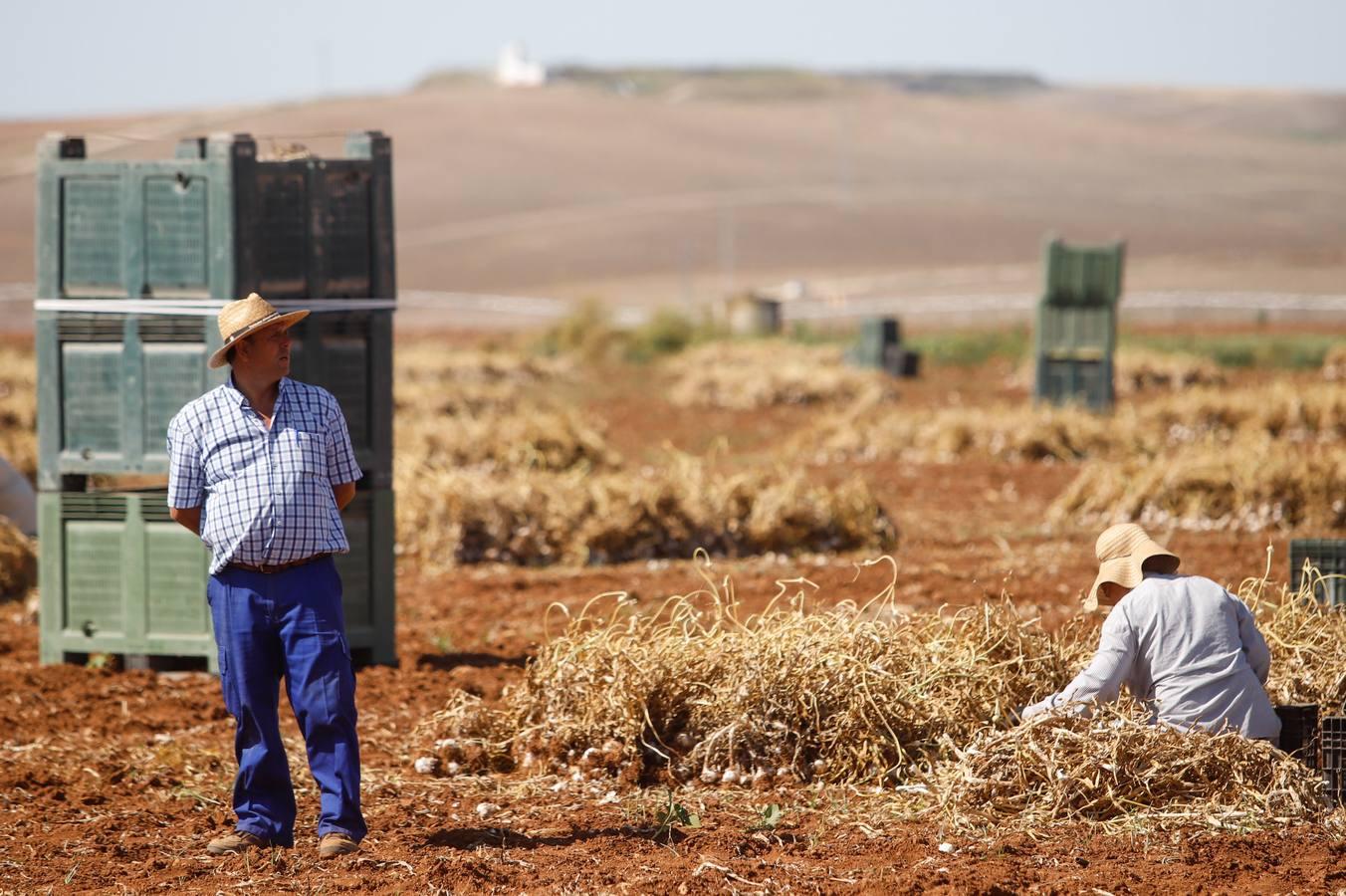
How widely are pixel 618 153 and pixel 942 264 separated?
3332 cm

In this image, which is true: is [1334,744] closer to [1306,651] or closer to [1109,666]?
[1109,666]

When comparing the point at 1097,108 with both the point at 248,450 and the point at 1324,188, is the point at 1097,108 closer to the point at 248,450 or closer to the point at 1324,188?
the point at 1324,188

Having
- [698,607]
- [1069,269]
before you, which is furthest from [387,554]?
[1069,269]

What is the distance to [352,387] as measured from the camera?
809cm

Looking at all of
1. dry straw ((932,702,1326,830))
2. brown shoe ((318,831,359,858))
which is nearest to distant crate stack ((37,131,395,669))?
brown shoe ((318,831,359,858))

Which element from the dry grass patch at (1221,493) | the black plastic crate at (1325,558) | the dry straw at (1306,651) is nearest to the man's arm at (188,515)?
the dry straw at (1306,651)

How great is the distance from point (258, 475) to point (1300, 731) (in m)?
3.32

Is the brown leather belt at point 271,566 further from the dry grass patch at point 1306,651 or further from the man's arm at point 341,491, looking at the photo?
the dry grass patch at point 1306,651

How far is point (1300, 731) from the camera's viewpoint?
18.5 feet

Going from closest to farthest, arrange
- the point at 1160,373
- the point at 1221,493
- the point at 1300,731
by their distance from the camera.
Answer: the point at 1300,731 < the point at 1221,493 < the point at 1160,373

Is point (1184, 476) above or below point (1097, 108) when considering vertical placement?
below

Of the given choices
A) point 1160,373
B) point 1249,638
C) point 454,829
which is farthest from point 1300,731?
point 1160,373

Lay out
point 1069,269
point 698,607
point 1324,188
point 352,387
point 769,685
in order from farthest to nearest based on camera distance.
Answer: point 1324,188, point 1069,269, point 698,607, point 352,387, point 769,685

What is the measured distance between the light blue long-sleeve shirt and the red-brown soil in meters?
0.40
